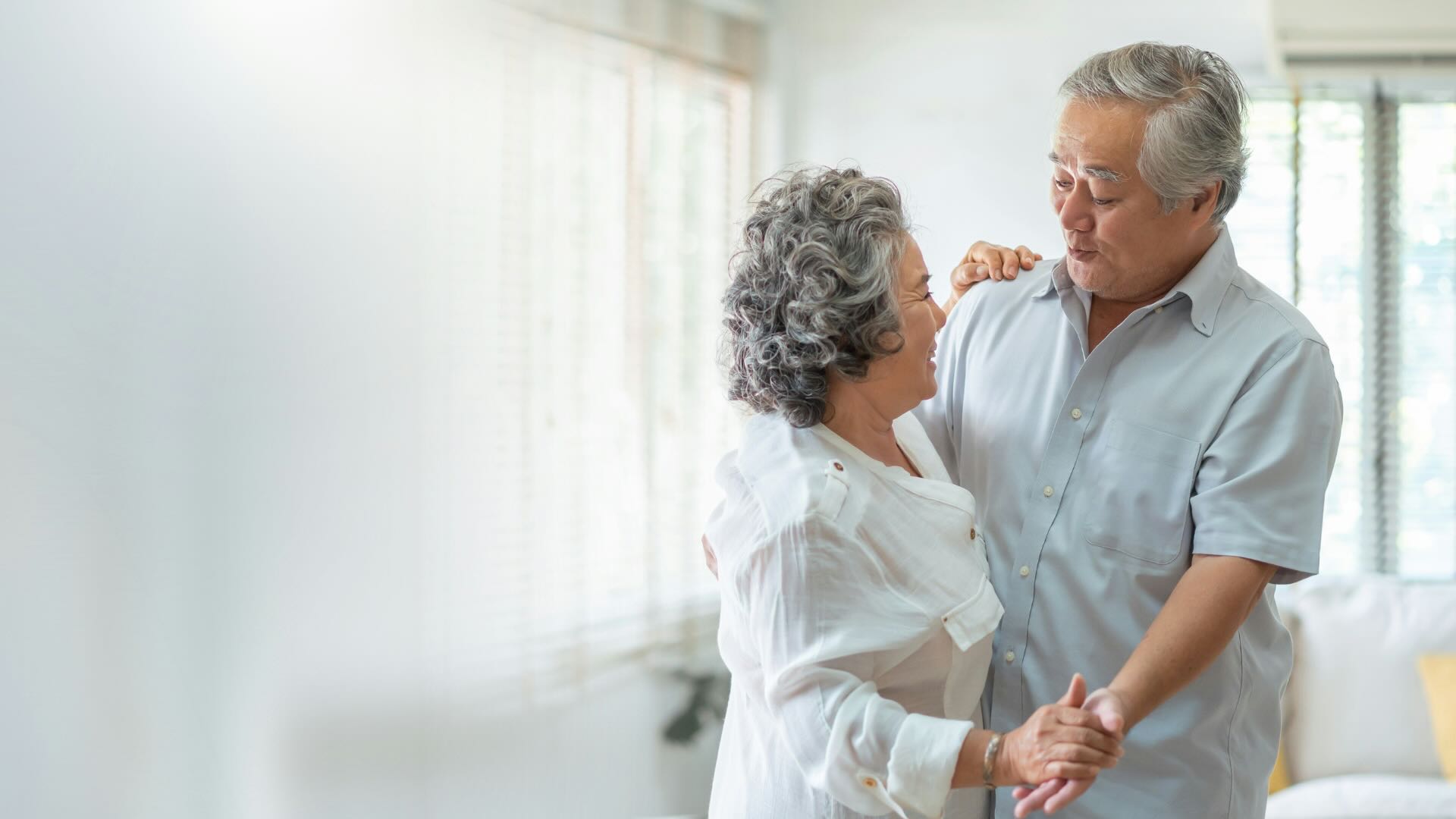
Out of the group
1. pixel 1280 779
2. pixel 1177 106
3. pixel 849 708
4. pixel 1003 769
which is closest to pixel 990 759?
pixel 1003 769

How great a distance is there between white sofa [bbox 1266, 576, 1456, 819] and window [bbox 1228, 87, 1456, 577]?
415 mm

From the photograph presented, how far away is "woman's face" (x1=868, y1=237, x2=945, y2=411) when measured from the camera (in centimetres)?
138

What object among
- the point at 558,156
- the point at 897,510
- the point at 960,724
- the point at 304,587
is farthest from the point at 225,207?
the point at 960,724

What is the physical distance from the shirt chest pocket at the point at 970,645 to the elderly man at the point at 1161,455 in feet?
0.32

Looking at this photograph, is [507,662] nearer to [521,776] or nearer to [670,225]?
[521,776]

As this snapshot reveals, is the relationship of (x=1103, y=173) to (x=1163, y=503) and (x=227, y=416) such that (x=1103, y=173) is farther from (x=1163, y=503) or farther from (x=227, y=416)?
(x=227, y=416)

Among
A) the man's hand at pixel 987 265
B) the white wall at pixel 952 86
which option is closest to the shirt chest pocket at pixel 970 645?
the man's hand at pixel 987 265

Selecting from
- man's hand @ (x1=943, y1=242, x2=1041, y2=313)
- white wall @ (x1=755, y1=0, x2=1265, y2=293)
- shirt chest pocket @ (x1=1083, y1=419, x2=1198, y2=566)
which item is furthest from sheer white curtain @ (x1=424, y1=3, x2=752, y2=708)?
shirt chest pocket @ (x1=1083, y1=419, x2=1198, y2=566)

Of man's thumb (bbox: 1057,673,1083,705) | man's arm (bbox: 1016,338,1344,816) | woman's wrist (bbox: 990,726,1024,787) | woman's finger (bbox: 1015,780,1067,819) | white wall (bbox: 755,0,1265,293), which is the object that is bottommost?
woman's finger (bbox: 1015,780,1067,819)

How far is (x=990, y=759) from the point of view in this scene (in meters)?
1.23

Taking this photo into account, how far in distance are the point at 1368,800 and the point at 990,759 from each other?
2.09m

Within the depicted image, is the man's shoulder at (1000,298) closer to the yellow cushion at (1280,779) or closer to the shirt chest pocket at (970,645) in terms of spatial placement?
the shirt chest pocket at (970,645)

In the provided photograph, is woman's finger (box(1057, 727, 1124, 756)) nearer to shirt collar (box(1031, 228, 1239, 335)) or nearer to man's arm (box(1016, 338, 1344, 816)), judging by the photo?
man's arm (box(1016, 338, 1344, 816))

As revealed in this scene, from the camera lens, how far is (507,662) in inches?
105
